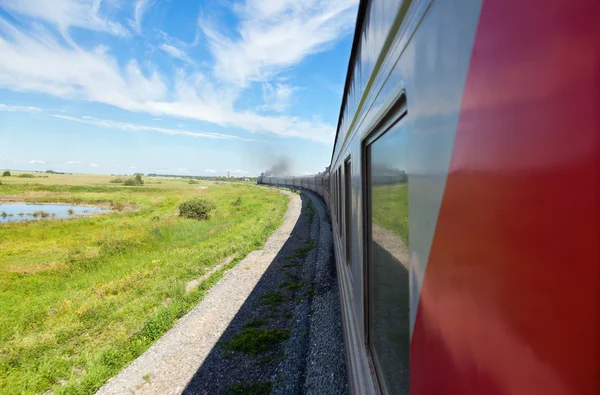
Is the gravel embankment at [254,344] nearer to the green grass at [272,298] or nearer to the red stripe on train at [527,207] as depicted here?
the green grass at [272,298]

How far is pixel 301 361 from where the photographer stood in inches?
197

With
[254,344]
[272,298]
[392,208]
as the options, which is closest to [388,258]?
[392,208]

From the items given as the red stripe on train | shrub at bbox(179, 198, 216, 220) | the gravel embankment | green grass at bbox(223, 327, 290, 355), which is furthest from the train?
shrub at bbox(179, 198, 216, 220)

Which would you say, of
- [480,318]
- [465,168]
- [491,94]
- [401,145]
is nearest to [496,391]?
[480,318]

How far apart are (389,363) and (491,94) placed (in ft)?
5.43

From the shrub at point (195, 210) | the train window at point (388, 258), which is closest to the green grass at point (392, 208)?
the train window at point (388, 258)

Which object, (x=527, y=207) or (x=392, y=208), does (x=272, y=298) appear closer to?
(x=392, y=208)

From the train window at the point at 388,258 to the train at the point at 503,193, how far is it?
284mm

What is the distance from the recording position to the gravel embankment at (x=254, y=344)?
4.69 meters

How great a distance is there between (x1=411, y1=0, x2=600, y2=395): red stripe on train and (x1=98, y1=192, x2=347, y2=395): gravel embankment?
13.1 feet

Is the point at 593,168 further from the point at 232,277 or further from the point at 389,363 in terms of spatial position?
the point at 232,277

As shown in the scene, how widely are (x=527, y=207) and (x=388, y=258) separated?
137 centimetres

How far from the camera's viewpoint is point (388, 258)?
6.15 ft

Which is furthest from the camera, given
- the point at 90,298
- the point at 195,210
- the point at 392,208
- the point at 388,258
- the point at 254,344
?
the point at 195,210
